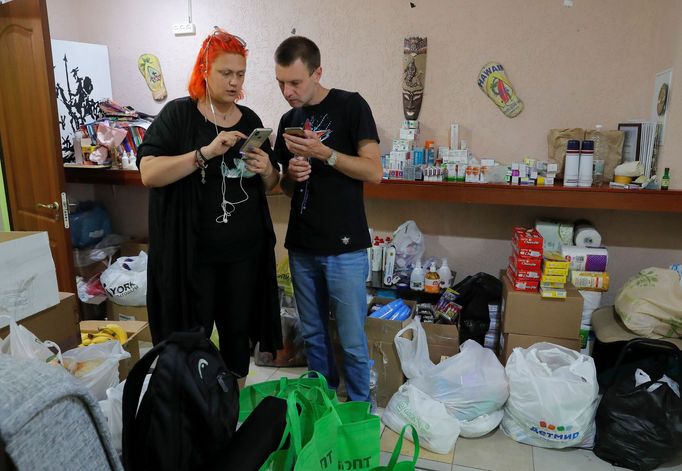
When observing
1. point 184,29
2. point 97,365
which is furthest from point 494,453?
point 184,29

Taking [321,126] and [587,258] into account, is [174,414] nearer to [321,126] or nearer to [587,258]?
[321,126]

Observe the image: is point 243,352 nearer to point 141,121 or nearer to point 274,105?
point 274,105

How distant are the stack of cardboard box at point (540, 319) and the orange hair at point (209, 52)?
64.4 inches

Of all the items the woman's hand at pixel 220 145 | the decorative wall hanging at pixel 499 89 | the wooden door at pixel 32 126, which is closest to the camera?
the woman's hand at pixel 220 145

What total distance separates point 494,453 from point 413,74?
6.39 feet

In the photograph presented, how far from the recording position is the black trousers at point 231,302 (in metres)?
1.72

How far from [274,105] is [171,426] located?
2.44 metres

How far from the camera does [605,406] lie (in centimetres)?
192

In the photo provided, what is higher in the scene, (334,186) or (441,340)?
(334,186)

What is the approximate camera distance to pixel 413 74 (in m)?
2.70

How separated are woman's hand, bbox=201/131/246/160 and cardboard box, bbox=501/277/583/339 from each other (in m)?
1.49

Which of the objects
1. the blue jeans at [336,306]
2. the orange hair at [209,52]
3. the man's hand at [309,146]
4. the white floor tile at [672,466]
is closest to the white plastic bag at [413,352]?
the blue jeans at [336,306]

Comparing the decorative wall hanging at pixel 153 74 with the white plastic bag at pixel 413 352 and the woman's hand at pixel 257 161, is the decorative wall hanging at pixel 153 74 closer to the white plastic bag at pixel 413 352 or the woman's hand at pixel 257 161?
the woman's hand at pixel 257 161

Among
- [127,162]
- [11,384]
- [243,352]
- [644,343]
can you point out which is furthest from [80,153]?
[644,343]
